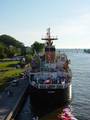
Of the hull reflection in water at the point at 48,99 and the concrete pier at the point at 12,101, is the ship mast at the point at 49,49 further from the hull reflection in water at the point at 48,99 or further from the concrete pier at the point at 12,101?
the hull reflection in water at the point at 48,99

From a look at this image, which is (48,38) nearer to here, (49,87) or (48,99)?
(49,87)

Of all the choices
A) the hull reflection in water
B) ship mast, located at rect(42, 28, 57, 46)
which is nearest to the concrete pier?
the hull reflection in water

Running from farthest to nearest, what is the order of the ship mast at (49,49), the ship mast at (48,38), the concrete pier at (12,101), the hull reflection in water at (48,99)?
the ship mast at (48,38)
the ship mast at (49,49)
the hull reflection in water at (48,99)
the concrete pier at (12,101)

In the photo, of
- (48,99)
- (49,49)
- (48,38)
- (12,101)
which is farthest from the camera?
(48,38)

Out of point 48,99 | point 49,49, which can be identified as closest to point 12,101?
point 48,99

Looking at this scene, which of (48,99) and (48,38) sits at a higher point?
(48,38)

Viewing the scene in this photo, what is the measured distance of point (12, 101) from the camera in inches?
1921

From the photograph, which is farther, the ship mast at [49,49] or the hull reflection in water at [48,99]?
the ship mast at [49,49]

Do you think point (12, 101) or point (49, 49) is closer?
point (12, 101)

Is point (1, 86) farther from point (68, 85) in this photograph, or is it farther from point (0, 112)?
point (0, 112)

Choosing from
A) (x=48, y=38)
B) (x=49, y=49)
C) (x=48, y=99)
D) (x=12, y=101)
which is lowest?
(x=48, y=99)

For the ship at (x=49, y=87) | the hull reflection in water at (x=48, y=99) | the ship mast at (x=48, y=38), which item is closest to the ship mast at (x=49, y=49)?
the ship mast at (x=48, y=38)

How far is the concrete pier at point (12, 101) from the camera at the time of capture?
41.7 meters

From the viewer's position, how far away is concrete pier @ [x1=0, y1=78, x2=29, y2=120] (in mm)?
41747
